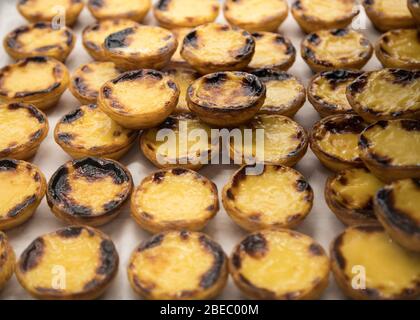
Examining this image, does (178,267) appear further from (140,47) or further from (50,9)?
(50,9)

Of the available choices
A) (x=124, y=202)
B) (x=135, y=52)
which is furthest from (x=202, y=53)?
(x=124, y=202)

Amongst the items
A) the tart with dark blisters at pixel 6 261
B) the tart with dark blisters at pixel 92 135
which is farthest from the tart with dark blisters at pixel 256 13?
the tart with dark blisters at pixel 6 261

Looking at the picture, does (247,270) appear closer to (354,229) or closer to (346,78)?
(354,229)

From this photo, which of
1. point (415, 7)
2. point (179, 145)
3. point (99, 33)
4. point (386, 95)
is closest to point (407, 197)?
point (386, 95)

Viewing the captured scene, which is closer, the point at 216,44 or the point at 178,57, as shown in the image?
the point at 216,44

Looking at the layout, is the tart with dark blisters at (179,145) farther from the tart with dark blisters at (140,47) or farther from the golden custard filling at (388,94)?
the golden custard filling at (388,94)

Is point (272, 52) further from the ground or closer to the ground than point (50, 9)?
further from the ground
